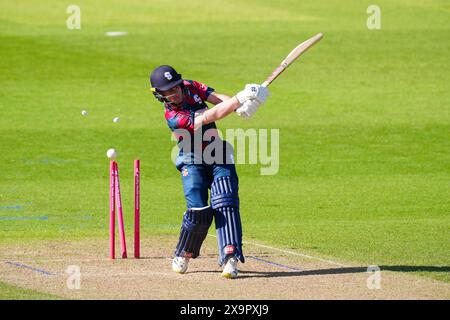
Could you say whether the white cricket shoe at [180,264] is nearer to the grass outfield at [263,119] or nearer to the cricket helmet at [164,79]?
the cricket helmet at [164,79]

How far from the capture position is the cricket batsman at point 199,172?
10727mm

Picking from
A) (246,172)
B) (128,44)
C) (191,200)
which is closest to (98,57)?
(128,44)

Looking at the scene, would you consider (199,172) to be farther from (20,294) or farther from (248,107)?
(20,294)

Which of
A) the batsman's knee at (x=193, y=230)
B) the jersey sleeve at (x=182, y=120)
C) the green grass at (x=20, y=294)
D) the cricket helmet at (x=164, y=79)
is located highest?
the cricket helmet at (x=164, y=79)

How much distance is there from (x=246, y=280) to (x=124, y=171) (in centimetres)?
774

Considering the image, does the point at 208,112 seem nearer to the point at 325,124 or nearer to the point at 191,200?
the point at 191,200

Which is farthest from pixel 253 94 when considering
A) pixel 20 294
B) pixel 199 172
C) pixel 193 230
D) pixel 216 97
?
pixel 20 294

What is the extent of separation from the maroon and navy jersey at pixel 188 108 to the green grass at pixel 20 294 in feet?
6.93

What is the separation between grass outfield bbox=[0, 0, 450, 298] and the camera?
1420 centimetres

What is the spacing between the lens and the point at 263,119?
20984 millimetres

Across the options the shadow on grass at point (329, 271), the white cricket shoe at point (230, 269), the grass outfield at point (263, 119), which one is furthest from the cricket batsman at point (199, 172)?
the grass outfield at point (263, 119)

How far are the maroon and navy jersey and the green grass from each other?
2113 millimetres

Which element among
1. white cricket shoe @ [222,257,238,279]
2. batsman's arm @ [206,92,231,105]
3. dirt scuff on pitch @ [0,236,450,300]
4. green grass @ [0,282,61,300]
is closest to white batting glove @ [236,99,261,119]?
batsman's arm @ [206,92,231,105]

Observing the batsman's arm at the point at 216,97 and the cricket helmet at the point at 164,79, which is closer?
the cricket helmet at the point at 164,79
